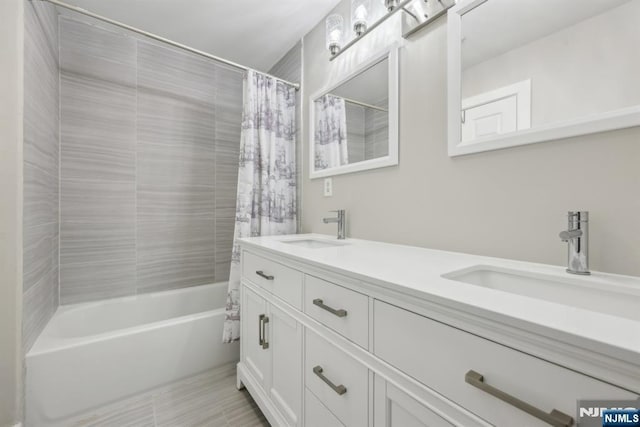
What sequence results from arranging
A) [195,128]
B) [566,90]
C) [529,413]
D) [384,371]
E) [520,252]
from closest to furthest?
[529,413], [384,371], [566,90], [520,252], [195,128]

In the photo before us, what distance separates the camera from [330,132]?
67.7 inches

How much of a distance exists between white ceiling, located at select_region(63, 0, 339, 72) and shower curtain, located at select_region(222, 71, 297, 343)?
37 cm

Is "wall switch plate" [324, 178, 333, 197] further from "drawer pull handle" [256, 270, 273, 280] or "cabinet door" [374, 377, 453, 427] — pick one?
"cabinet door" [374, 377, 453, 427]

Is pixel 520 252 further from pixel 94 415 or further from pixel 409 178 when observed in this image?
pixel 94 415

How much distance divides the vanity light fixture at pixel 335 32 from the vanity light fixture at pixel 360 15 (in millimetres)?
151

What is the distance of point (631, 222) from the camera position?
2.22ft

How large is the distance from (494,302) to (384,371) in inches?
12.7

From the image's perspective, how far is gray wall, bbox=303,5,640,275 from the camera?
70cm

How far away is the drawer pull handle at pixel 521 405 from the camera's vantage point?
1.20 feet

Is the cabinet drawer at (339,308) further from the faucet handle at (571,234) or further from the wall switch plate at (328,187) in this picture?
the wall switch plate at (328,187)

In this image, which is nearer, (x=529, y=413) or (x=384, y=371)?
(x=529, y=413)

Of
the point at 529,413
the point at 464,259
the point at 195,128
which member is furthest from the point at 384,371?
the point at 195,128

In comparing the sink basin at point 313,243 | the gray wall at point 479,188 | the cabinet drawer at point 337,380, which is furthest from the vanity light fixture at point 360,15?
the cabinet drawer at point 337,380

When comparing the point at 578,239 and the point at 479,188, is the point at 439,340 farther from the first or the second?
the point at 479,188
